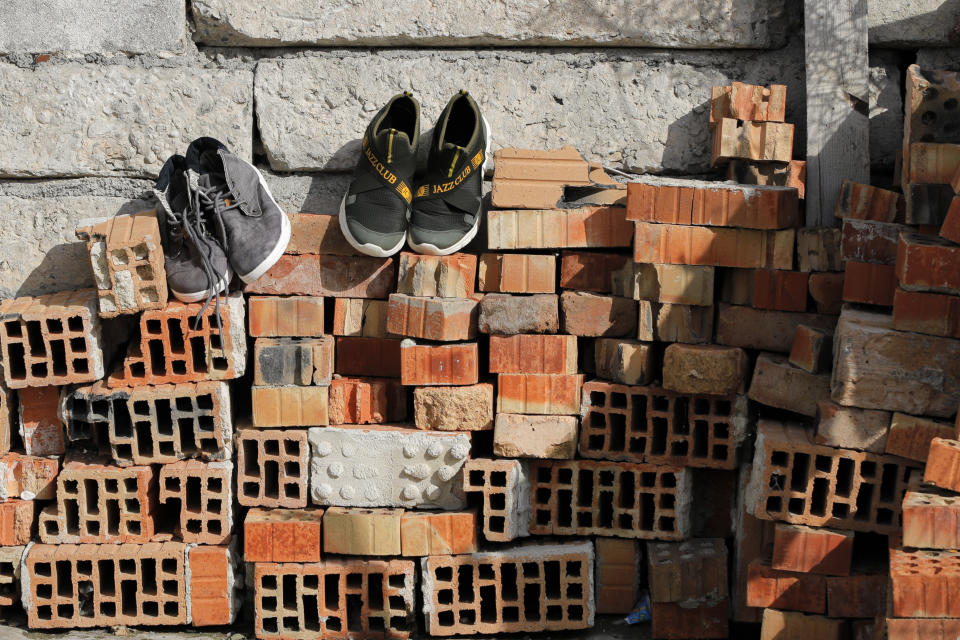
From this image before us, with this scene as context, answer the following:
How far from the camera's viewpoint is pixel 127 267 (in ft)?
11.0

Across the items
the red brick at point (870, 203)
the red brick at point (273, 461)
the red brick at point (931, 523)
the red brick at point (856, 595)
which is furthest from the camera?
the red brick at point (273, 461)

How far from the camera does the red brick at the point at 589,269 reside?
348cm

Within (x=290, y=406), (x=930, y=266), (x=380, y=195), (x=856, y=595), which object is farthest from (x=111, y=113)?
(x=856, y=595)

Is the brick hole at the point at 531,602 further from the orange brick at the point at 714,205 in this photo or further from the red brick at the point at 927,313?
the red brick at the point at 927,313

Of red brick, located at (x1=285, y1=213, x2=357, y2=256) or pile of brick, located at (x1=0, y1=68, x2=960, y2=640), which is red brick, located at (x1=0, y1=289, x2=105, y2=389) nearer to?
pile of brick, located at (x1=0, y1=68, x2=960, y2=640)

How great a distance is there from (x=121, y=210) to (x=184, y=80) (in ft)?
1.85

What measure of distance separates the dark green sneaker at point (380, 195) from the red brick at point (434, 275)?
8 cm

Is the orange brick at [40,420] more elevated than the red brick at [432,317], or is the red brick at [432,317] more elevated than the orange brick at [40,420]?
the red brick at [432,317]

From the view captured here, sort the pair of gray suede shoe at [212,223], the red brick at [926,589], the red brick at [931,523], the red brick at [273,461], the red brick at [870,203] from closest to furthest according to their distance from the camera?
the red brick at [926,589] → the red brick at [931,523] → the red brick at [870,203] → the pair of gray suede shoe at [212,223] → the red brick at [273,461]

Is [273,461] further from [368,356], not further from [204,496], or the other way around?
[368,356]

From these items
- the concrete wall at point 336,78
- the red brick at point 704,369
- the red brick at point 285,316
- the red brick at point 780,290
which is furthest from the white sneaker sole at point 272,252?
the red brick at point 780,290

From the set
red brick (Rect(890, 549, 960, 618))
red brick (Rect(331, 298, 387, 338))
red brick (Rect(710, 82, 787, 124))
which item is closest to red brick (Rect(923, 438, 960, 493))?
red brick (Rect(890, 549, 960, 618))

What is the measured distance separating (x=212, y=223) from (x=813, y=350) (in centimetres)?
213

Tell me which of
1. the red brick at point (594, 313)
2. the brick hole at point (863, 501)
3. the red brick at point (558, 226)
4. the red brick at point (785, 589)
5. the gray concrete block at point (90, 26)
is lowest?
the red brick at point (785, 589)
